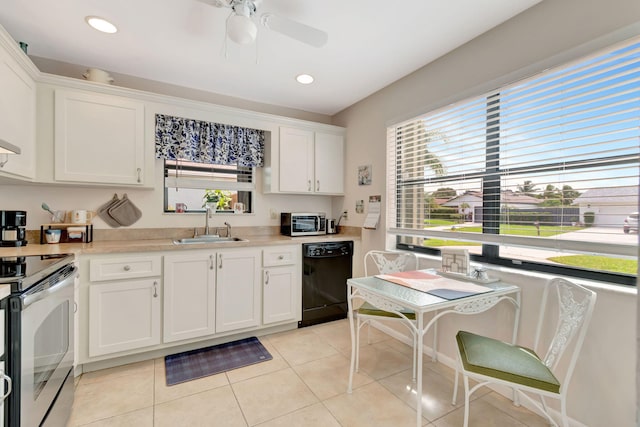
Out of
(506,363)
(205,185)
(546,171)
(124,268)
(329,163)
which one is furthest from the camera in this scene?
(329,163)

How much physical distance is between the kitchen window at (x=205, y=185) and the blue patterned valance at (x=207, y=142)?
0.44 ft

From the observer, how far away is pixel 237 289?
268 centimetres

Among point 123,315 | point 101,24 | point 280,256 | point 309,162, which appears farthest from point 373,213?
point 101,24

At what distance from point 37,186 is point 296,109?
261cm

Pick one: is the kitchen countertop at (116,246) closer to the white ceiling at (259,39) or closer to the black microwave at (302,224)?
the black microwave at (302,224)

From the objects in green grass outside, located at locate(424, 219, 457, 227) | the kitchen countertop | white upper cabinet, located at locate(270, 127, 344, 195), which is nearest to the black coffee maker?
the kitchen countertop

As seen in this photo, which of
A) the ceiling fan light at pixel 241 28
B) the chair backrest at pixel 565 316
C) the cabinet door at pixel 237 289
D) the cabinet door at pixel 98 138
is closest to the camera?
the chair backrest at pixel 565 316

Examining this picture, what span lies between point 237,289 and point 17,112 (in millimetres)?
1990

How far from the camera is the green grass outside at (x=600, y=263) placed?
4.94 feet

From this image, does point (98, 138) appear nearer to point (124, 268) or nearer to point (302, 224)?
point (124, 268)

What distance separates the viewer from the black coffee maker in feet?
6.88

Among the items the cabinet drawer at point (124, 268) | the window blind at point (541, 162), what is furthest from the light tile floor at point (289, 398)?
the window blind at point (541, 162)

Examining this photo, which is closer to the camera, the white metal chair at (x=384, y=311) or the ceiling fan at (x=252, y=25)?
the ceiling fan at (x=252, y=25)

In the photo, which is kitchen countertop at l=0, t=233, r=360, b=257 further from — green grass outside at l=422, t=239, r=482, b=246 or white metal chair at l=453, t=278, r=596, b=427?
white metal chair at l=453, t=278, r=596, b=427
